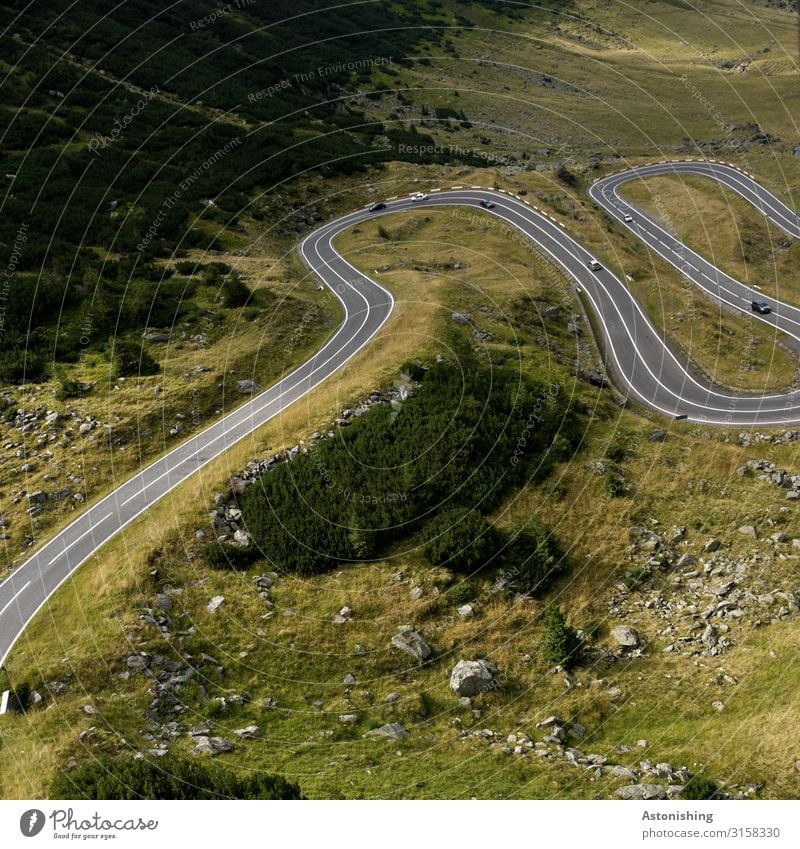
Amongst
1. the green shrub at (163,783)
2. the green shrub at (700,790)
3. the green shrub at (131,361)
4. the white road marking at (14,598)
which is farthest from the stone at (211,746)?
the green shrub at (131,361)

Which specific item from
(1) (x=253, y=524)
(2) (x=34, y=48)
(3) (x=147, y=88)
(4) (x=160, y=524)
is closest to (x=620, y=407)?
(1) (x=253, y=524)

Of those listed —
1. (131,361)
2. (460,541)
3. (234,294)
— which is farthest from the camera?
(234,294)

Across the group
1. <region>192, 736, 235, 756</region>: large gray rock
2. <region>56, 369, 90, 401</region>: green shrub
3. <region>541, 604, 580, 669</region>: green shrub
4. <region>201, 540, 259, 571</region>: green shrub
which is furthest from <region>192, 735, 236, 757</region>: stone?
<region>56, 369, 90, 401</region>: green shrub

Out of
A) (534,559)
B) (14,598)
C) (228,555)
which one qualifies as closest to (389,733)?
(534,559)

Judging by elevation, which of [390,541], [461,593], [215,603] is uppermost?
[390,541]

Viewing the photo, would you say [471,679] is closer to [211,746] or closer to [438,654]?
[438,654]

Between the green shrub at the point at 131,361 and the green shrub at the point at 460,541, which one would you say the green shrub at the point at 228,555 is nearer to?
the green shrub at the point at 460,541

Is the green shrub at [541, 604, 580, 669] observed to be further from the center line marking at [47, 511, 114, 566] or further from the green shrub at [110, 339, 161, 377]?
the green shrub at [110, 339, 161, 377]

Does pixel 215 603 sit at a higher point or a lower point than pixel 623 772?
higher
